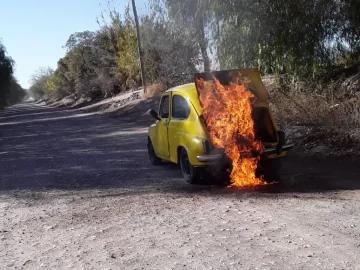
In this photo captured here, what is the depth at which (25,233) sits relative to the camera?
6.59m

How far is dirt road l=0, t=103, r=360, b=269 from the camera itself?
5.14 metres

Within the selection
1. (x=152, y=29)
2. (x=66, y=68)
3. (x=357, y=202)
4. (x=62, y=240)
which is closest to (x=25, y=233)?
(x=62, y=240)

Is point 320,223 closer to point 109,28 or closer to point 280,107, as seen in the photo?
point 280,107

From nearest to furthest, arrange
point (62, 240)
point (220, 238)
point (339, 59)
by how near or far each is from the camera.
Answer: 1. point (220, 238)
2. point (62, 240)
3. point (339, 59)

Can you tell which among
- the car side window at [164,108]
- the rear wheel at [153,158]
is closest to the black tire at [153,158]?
the rear wheel at [153,158]

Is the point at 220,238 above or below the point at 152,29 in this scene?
below

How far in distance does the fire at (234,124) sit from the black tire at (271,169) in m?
0.19

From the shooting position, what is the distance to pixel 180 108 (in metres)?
9.45

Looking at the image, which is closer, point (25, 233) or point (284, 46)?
point (25, 233)

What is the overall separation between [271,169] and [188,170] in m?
1.45

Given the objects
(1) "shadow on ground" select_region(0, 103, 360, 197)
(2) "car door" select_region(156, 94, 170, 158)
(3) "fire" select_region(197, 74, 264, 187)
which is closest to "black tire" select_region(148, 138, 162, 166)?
(1) "shadow on ground" select_region(0, 103, 360, 197)

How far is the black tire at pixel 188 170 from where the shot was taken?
8.70 m

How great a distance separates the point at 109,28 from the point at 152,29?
53.2ft

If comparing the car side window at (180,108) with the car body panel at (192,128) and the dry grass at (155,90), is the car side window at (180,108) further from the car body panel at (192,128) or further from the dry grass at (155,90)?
the dry grass at (155,90)
